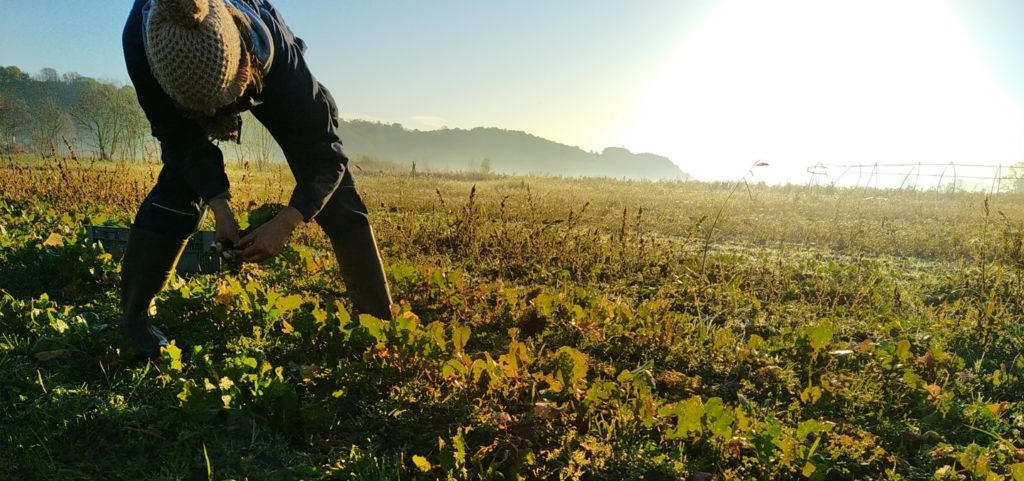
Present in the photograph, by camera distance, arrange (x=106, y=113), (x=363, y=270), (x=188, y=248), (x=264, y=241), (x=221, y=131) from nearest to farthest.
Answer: (x=264, y=241) < (x=221, y=131) < (x=363, y=270) < (x=188, y=248) < (x=106, y=113)

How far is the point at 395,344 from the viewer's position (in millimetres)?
2500

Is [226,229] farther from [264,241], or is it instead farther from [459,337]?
[459,337]

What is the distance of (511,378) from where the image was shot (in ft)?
8.29

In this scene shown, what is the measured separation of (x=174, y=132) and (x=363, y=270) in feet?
3.31

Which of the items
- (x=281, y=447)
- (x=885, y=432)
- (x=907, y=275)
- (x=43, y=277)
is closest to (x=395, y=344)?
(x=281, y=447)

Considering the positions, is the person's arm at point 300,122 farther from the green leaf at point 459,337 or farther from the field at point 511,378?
the green leaf at point 459,337

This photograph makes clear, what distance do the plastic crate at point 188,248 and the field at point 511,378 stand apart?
219mm

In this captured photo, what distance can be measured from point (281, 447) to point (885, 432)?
2488mm

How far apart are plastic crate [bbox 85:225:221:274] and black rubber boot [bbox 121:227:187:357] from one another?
1559 millimetres

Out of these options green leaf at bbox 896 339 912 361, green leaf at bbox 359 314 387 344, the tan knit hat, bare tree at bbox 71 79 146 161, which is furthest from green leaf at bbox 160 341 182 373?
bare tree at bbox 71 79 146 161

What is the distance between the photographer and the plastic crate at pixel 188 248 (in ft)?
13.8

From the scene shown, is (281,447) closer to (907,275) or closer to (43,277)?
(43,277)

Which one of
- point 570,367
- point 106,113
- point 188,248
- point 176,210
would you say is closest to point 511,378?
point 570,367

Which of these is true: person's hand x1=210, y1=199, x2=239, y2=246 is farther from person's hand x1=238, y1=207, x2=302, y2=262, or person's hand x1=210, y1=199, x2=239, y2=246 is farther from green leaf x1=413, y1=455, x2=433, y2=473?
green leaf x1=413, y1=455, x2=433, y2=473
